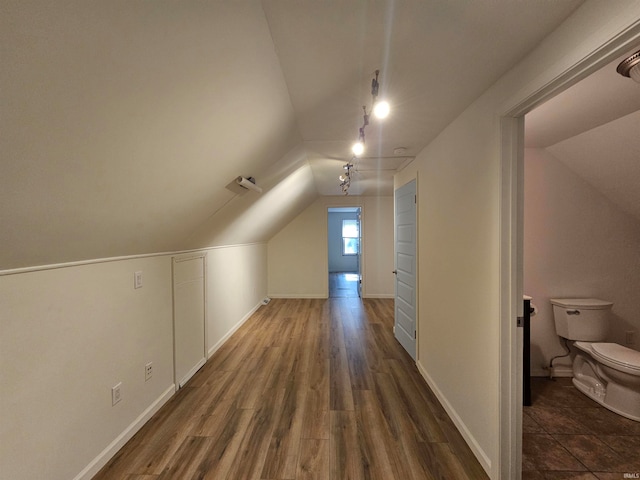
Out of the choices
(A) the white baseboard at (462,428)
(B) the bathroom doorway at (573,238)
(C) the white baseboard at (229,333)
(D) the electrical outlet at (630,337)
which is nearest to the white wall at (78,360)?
(C) the white baseboard at (229,333)

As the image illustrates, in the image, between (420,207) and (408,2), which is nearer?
(408,2)

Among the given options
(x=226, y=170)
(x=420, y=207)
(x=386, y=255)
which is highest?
(x=226, y=170)

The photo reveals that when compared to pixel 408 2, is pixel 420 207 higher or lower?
lower

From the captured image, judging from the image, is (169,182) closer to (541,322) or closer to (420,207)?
(420,207)

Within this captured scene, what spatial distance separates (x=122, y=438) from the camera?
1.72 meters

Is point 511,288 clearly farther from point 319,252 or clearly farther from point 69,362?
point 319,252

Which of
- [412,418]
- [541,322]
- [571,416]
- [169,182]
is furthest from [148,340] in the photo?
[541,322]

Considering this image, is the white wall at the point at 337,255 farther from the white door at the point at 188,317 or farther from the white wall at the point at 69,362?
the white wall at the point at 69,362

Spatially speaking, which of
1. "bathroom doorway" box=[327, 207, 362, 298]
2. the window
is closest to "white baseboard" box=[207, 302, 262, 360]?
"bathroom doorway" box=[327, 207, 362, 298]

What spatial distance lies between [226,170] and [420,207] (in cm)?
187

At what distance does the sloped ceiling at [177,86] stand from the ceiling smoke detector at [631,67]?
0.49 m

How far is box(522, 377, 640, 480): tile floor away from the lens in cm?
154

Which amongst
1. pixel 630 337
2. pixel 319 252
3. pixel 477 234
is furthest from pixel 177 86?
pixel 319 252

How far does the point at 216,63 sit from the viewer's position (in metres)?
1.12
